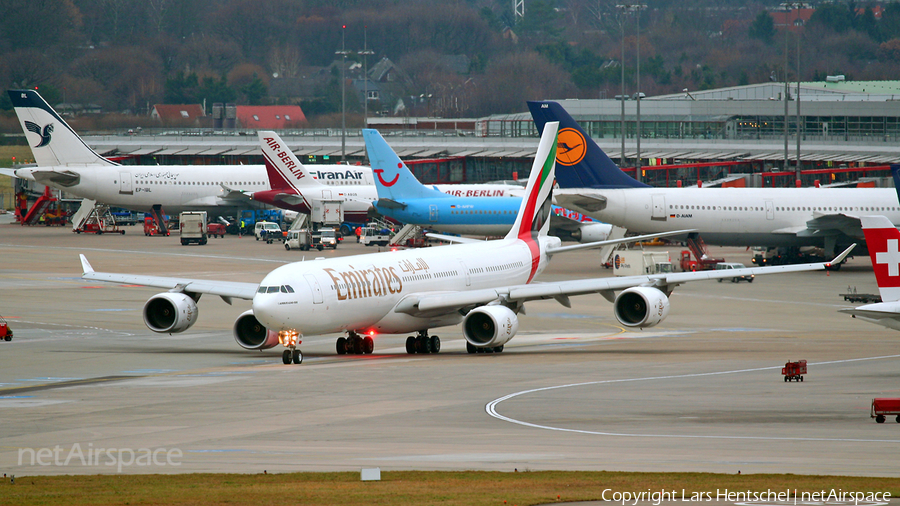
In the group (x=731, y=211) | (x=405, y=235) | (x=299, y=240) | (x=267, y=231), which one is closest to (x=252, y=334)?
(x=731, y=211)

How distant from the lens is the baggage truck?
54875mm

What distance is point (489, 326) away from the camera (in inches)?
1173

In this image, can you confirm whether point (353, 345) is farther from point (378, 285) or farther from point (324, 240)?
point (324, 240)

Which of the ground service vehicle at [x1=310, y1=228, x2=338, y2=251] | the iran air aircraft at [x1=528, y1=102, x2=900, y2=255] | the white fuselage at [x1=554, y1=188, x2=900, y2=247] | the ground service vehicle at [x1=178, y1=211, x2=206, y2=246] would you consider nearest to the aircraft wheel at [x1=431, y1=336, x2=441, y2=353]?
the iran air aircraft at [x1=528, y1=102, x2=900, y2=255]

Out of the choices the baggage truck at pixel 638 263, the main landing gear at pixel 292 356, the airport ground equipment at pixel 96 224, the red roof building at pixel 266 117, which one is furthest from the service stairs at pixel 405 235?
the red roof building at pixel 266 117

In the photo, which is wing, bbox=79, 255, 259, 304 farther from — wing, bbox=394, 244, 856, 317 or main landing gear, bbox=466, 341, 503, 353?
main landing gear, bbox=466, 341, 503, 353

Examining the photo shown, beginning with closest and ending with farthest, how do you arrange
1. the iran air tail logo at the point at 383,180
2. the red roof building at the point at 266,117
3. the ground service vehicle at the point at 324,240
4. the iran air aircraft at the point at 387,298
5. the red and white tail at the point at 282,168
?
1. the iran air aircraft at the point at 387,298
2. the iran air tail logo at the point at 383,180
3. the ground service vehicle at the point at 324,240
4. the red and white tail at the point at 282,168
5. the red roof building at the point at 266,117

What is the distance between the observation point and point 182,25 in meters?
185

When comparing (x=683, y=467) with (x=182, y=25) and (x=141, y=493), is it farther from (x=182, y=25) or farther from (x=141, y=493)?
(x=182, y=25)

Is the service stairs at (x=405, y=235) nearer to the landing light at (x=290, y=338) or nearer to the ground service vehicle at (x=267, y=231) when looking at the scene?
the ground service vehicle at (x=267, y=231)

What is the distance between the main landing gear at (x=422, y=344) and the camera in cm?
3180

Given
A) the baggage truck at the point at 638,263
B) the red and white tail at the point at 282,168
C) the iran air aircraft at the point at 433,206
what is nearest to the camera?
the baggage truck at the point at 638,263

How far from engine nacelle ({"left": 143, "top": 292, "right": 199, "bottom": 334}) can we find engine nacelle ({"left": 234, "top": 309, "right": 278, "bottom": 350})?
4.37 feet

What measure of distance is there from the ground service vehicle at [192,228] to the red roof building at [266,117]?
263 ft
